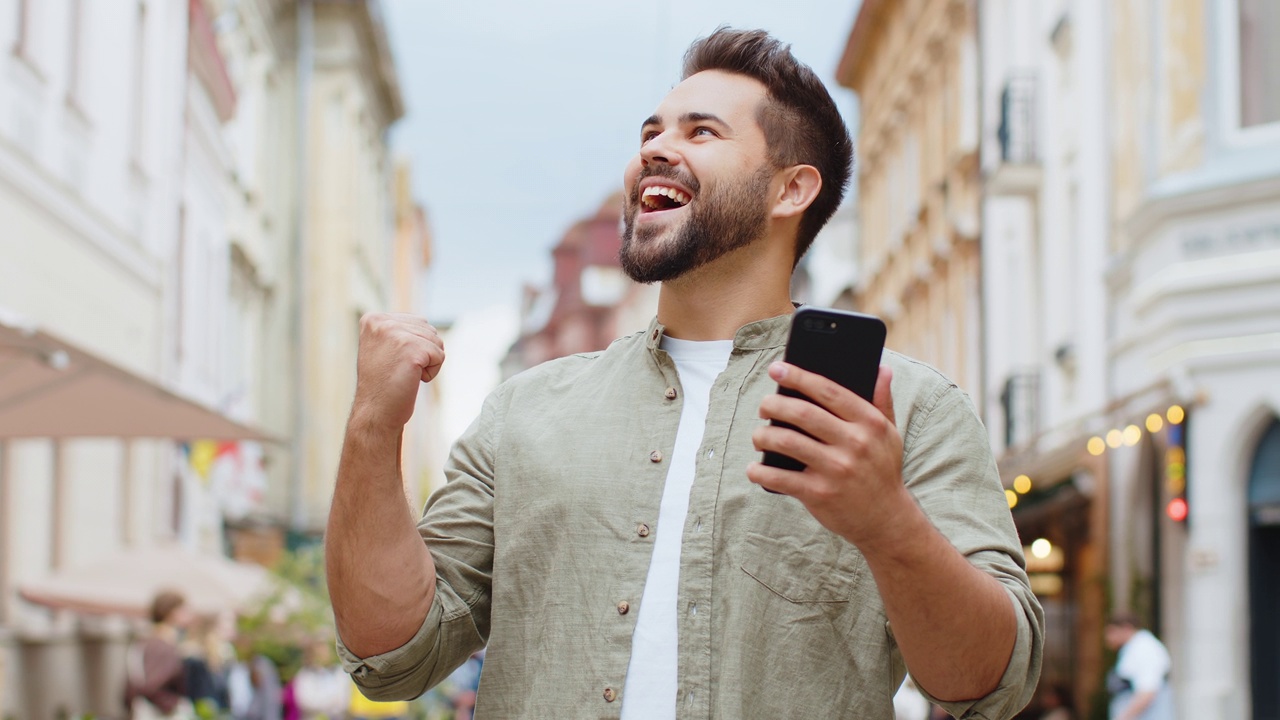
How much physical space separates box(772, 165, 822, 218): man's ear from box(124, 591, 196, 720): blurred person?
323 inches

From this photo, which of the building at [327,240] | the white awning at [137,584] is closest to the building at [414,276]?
the building at [327,240]

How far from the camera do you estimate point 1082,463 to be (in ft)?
50.6

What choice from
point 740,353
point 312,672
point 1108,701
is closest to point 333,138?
point 312,672

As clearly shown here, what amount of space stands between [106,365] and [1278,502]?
7.87 m

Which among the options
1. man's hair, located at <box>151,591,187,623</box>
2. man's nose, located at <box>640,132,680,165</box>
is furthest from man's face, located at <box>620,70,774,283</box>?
man's hair, located at <box>151,591,187,623</box>

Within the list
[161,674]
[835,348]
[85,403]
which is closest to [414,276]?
[161,674]

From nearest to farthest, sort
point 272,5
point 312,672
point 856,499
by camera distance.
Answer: point 856,499, point 312,672, point 272,5

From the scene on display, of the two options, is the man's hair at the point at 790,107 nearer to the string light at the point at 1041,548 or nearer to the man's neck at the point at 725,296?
the man's neck at the point at 725,296

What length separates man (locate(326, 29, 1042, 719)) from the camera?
2150 mm

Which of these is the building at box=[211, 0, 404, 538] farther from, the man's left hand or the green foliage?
the man's left hand

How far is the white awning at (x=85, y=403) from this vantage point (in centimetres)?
694

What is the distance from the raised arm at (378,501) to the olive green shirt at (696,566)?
72 mm

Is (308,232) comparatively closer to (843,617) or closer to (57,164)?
(57,164)

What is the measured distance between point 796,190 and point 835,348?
0.70 meters
